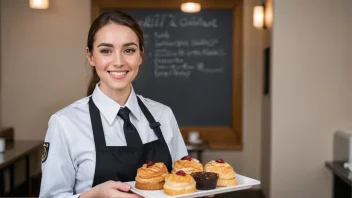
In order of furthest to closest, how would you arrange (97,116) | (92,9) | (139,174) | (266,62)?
(92,9) → (266,62) → (97,116) → (139,174)

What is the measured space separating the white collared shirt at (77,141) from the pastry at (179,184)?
0.77ft

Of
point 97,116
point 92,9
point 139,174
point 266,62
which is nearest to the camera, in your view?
point 139,174

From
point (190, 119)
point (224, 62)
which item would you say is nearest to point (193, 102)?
point (190, 119)

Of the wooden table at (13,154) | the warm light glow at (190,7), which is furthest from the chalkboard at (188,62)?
the wooden table at (13,154)

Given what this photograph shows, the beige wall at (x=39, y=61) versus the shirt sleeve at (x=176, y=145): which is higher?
the beige wall at (x=39, y=61)

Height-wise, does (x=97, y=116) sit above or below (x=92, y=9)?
below

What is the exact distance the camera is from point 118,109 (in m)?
1.72

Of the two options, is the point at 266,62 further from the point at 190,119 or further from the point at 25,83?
the point at 25,83

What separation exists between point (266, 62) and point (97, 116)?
304 centimetres

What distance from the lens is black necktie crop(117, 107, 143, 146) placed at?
1.71 m

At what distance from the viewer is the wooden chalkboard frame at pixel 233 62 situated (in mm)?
4852

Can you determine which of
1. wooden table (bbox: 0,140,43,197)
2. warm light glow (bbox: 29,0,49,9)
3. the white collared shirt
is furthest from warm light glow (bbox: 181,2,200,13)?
the white collared shirt

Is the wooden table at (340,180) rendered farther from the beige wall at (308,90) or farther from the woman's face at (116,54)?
the woman's face at (116,54)

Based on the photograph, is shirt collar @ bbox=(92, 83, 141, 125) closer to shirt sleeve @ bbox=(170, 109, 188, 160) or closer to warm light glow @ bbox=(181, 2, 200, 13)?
shirt sleeve @ bbox=(170, 109, 188, 160)
